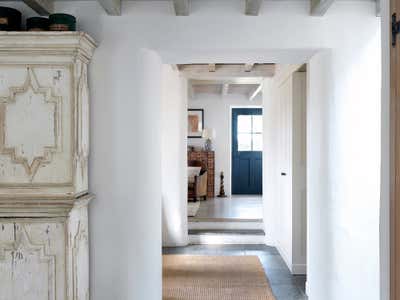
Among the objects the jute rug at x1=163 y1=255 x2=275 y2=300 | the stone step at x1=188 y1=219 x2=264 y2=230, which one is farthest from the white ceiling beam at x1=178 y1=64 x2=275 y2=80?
the jute rug at x1=163 y1=255 x2=275 y2=300

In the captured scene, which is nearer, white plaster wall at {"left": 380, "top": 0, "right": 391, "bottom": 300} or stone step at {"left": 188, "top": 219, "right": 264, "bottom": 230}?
white plaster wall at {"left": 380, "top": 0, "right": 391, "bottom": 300}

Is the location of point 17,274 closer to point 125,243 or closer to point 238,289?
point 125,243

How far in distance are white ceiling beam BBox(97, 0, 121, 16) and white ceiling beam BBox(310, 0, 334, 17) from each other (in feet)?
4.00

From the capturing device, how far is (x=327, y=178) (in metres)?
2.70

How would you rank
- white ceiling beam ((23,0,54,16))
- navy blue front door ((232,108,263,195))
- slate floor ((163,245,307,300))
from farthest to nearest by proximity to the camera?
1. navy blue front door ((232,108,263,195))
2. slate floor ((163,245,307,300))
3. white ceiling beam ((23,0,54,16))

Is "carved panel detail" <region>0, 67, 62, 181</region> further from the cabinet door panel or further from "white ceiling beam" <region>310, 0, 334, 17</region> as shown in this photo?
"white ceiling beam" <region>310, 0, 334, 17</region>

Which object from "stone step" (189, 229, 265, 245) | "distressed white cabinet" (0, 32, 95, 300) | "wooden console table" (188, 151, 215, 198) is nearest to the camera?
"distressed white cabinet" (0, 32, 95, 300)

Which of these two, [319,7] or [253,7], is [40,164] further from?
[319,7]

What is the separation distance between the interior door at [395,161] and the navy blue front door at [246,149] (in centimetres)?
821

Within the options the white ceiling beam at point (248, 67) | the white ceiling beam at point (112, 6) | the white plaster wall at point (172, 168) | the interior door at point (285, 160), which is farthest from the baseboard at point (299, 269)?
the white ceiling beam at point (112, 6)

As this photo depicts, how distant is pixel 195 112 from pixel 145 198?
6.88 m

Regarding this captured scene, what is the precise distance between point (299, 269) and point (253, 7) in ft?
9.15

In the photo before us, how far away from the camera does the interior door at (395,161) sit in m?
1.34

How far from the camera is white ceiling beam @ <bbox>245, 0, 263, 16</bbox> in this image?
244cm
